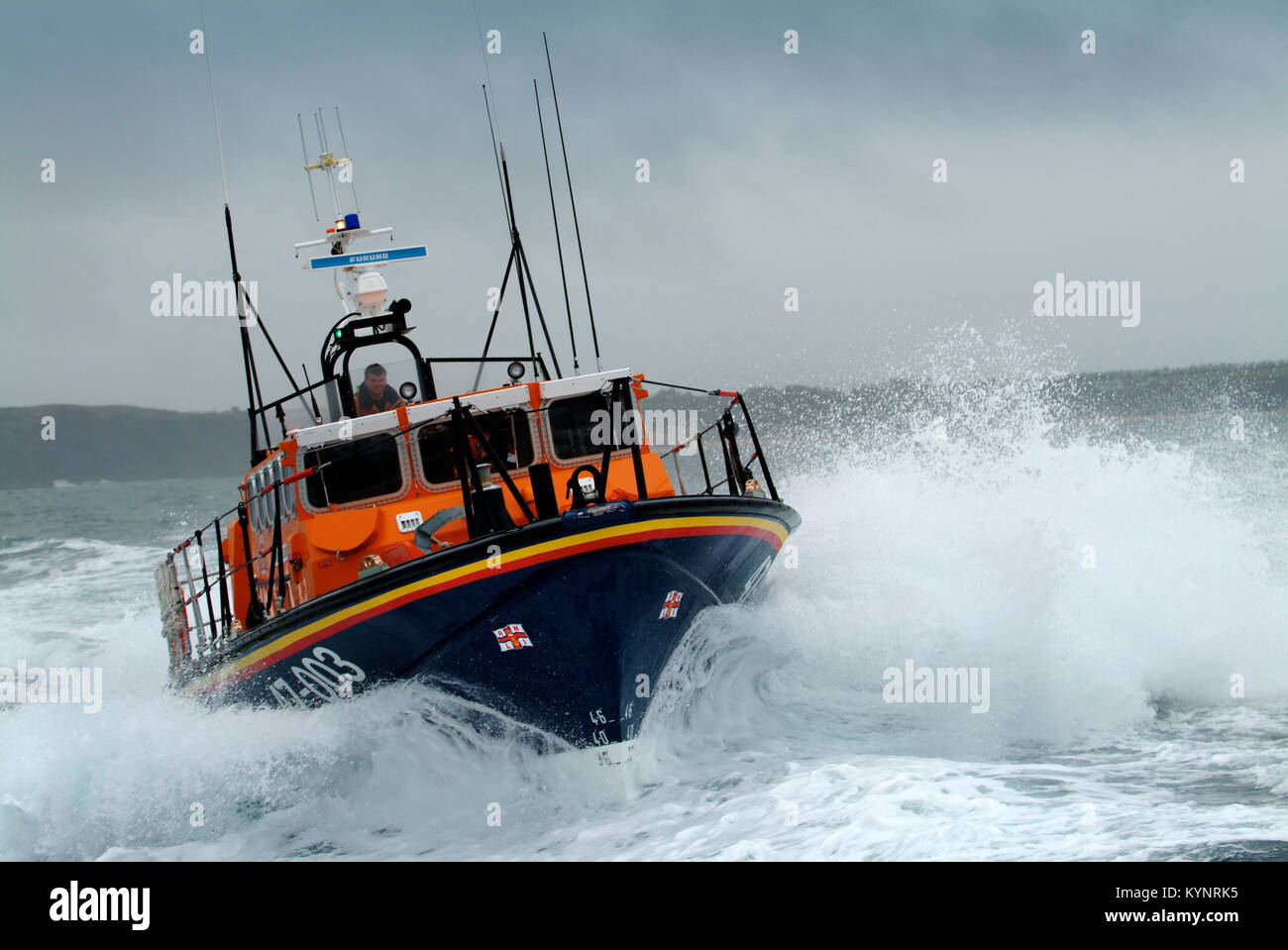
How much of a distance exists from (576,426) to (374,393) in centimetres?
164

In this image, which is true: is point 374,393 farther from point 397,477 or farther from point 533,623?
point 533,623

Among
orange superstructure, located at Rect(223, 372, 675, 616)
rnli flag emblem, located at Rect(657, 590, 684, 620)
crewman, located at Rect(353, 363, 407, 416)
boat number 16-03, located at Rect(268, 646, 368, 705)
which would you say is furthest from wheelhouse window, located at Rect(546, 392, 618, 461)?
boat number 16-03, located at Rect(268, 646, 368, 705)

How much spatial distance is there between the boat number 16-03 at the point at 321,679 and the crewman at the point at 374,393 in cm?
233

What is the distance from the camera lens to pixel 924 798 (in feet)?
19.2

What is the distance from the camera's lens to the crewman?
8.34m

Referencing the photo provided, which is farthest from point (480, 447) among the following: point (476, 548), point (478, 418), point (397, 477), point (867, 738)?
point (867, 738)

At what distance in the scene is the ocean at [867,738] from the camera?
579 cm

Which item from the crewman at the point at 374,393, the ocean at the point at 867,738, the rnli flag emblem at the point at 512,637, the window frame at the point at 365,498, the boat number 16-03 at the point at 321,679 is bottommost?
the ocean at the point at 867,738

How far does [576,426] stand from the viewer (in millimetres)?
8117

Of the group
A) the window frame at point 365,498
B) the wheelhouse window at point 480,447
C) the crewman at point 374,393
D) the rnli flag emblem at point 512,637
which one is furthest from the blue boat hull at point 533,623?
the crewman at point 374,393

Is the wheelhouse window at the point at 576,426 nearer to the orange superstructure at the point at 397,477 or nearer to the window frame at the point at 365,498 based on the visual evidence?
the orange superstructure at the point at 397,477

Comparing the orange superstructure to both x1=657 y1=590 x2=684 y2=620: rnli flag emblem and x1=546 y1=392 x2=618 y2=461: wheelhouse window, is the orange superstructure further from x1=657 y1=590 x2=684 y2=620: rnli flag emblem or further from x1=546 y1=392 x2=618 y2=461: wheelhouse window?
x1=657 y1=590 x2=684 y2=620: rnli flag emblem

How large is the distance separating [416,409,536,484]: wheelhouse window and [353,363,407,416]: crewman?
0.62 m
